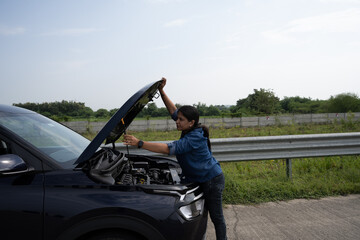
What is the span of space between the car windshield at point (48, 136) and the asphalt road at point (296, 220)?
75.8 inches

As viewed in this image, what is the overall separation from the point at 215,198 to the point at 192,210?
433mm

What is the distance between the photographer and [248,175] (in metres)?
5.23

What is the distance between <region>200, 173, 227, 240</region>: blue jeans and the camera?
2.42m

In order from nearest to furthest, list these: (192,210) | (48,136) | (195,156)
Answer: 1. (192,210)
2. (195,156)
3. (48,136)

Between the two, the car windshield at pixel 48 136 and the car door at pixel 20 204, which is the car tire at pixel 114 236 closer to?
the car door at pixel 20 204

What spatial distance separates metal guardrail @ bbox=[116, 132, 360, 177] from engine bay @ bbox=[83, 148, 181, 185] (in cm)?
130

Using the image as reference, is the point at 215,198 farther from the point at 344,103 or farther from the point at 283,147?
the point at 344,103

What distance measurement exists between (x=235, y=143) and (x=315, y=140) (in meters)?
1.54

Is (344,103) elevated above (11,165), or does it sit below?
above

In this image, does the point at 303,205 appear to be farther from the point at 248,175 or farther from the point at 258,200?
the point at 248,175

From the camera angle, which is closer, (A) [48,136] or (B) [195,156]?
(B) [195,156]

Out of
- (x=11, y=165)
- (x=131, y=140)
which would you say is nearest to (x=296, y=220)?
(x=131, y=140)

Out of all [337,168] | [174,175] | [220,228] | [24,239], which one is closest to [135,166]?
[174,175]

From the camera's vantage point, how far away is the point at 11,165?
5.87ft
